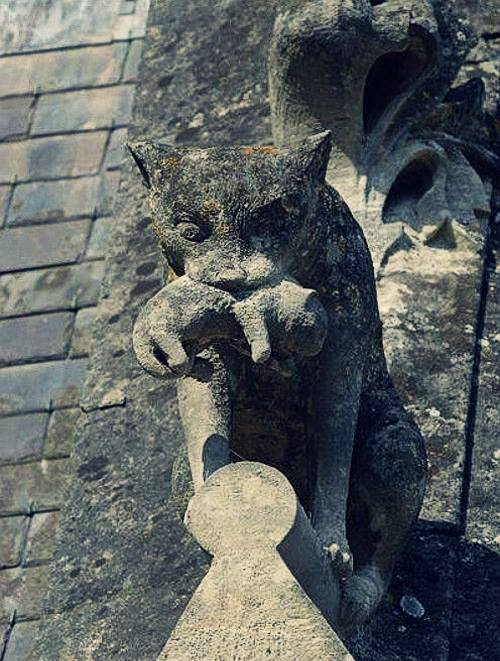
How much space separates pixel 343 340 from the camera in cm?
488

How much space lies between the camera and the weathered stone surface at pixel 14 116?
8445 millimetres

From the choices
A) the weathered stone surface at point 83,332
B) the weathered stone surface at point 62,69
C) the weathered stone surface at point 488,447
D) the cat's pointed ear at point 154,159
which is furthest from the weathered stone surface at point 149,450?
the cat's pointed ear at point 154,159

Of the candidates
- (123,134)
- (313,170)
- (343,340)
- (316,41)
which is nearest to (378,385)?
(343,340)

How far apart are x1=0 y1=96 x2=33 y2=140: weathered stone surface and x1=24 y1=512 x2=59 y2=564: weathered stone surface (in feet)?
7.11

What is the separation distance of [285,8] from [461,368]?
4.41 feet

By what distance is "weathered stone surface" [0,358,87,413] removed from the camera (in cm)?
714

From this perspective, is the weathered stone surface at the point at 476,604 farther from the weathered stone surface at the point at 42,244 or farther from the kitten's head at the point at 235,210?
the weathered stone surface at the point at 42,244

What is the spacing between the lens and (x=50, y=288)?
7641 millimetres

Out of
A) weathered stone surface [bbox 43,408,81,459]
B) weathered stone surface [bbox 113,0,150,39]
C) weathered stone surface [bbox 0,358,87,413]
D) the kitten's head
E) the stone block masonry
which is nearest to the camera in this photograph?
the kitten's head

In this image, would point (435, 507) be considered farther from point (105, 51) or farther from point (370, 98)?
point (105, 51)

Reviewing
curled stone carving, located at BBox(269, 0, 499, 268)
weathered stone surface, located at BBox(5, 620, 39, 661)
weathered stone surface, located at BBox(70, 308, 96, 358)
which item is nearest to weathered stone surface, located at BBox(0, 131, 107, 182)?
weathered stone surface, located at BBox(70, 308, 96, 358)

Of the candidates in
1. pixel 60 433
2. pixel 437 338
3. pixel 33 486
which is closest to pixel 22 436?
pixel 60 433

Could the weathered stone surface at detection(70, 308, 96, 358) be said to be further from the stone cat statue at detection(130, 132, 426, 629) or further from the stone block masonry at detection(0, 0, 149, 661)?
the stone cat statue at detection(130, 132, 426, 629)

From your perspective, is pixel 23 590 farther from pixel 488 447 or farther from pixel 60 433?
pixel 488 447
